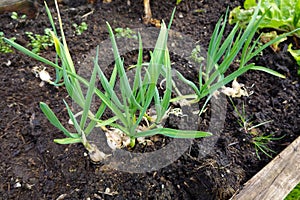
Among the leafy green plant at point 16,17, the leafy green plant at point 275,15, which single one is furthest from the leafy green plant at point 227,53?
the leafy green plant at point 16,17

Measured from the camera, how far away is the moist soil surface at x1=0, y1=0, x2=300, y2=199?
1.20 metres

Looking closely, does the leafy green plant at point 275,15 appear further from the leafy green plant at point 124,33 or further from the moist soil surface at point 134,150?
the leafy green plant at point 124,33

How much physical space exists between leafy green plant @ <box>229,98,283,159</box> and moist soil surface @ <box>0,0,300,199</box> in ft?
0.04

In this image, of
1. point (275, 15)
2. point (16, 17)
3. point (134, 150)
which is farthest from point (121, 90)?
point (275, 15)

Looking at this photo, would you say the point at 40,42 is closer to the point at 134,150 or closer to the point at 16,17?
the point at 16,17

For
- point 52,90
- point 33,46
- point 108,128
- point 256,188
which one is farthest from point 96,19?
point 256,188

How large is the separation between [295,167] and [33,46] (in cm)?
109

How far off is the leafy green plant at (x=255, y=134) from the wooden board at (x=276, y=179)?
0.07 meters

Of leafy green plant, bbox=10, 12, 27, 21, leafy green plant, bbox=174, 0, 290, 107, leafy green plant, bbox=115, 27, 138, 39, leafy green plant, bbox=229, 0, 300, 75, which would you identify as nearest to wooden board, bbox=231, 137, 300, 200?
leafy green plant, bbox=174, 0, 290, 107

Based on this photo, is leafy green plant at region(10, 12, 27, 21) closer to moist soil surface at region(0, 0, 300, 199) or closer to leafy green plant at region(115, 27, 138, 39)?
moist soil surface at region(0, 0, 300, 199)

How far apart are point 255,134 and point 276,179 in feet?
0.69

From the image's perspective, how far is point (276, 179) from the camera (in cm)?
124

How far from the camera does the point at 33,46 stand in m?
1.58

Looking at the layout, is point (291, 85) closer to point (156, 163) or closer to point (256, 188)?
point (256, 188)
